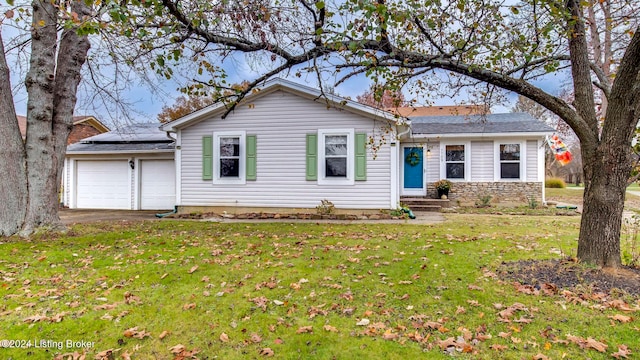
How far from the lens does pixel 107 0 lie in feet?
11.3

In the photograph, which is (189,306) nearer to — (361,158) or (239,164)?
(361,158)

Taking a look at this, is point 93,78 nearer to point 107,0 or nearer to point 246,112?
point 246,112

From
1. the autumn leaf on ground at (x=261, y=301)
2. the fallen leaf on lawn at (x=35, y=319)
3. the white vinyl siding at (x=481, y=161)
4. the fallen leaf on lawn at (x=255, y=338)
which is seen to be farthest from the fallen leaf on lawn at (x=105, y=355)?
the white vinyl siding at (x=481, y=161)

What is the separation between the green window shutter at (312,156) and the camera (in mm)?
10578

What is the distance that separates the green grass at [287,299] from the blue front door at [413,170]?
6.96 meters

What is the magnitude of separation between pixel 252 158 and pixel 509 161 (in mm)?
9968

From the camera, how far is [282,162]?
10.9 meters

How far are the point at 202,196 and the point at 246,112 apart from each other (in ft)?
10.7

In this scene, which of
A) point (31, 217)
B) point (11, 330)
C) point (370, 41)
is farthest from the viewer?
point (31, 217)

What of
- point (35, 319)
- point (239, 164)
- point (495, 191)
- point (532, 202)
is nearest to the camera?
point (35, 319)

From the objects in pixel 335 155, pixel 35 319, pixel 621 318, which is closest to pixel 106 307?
pixel 35 319

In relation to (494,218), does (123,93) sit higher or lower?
higher

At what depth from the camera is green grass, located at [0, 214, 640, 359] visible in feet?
9.62

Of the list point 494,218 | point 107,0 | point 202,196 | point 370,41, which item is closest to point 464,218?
point 494,218
